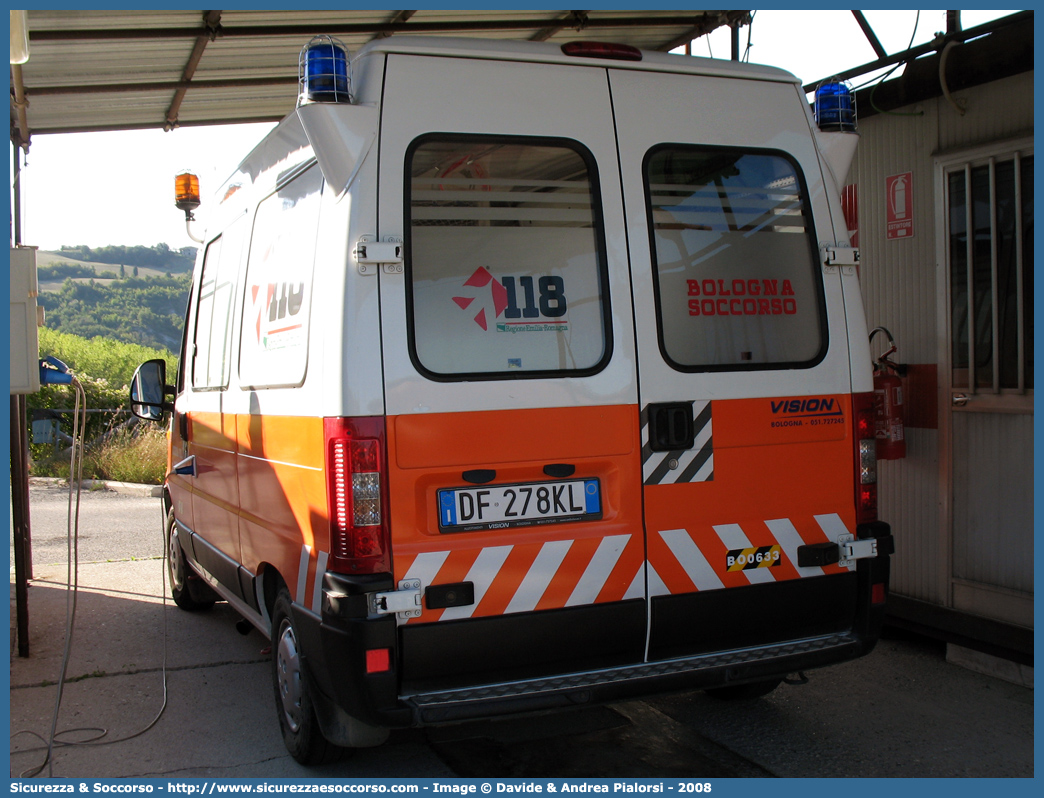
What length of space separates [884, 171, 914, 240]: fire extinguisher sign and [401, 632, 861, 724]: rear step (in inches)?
91.9

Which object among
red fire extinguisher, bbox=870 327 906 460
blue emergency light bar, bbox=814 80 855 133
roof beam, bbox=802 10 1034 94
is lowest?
red fire extinguisher, bbox=870 327 906 460

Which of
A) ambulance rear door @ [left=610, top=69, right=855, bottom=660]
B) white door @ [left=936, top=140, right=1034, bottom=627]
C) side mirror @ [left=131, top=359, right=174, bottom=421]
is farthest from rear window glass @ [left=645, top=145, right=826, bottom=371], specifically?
side mirror @ [left=131, top=359, right=174, bottom=421]

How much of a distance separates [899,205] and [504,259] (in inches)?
107

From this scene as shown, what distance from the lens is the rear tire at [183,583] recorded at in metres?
5.96

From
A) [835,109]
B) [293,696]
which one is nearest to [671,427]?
[835,109]

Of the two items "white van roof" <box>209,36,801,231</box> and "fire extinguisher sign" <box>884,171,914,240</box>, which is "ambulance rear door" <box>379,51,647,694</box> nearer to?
"white van roof" <box>209,36,801,231</box>

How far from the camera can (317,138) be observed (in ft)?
9.85

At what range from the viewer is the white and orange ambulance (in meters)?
2.96

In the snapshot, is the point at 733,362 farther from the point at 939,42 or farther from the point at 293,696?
the point at 939,42

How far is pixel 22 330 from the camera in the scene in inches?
166

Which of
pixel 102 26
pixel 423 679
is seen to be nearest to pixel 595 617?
pixel 423 679

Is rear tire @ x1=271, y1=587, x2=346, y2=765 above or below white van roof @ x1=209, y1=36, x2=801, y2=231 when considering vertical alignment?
below

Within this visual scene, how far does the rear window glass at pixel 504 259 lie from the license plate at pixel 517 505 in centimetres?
38

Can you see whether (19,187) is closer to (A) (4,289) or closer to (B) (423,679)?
(A) (4,289)
